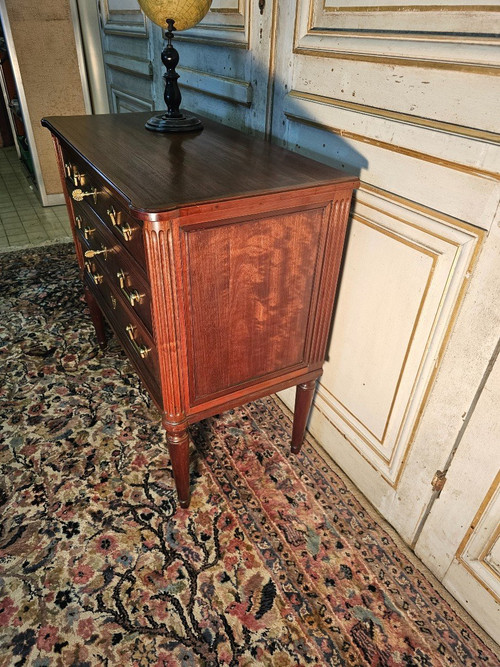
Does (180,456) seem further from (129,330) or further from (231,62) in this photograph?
(231,62)

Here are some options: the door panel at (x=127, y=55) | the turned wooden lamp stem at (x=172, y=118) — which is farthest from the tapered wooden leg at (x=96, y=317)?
the door panel at (x=127, y=55)

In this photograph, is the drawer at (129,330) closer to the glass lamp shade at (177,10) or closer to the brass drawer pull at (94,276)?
the brass drawer pull at (94,276)

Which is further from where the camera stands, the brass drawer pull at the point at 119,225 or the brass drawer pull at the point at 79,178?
the brass drawer pull at the point at 79,178

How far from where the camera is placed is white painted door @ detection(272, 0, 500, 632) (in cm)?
99

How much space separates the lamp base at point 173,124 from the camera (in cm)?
156

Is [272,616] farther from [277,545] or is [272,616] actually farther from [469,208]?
[469,208]

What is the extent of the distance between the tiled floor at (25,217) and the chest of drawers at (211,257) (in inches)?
79.9

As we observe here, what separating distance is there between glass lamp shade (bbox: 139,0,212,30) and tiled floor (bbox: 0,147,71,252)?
225 centimetres

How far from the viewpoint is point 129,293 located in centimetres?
133

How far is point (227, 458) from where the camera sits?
68.3 inches

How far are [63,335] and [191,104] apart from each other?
1301mm

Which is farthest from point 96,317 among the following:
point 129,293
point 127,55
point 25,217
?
point 25,217

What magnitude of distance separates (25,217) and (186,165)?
3.02 m

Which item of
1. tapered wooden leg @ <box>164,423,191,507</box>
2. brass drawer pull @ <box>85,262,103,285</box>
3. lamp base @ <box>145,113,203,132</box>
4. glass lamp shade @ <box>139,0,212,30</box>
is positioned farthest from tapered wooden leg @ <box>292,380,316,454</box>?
glass lamp shade @ <box>139,0,212,30</box>
